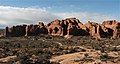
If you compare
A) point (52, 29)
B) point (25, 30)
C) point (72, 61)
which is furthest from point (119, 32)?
point (72, 61)

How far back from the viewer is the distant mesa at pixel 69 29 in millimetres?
129625

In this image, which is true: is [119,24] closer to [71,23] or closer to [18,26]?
[71,23]

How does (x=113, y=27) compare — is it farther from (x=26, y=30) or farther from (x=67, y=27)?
(x=26, y=30)

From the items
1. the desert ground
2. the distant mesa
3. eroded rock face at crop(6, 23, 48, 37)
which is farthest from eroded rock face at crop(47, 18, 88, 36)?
the desert ground

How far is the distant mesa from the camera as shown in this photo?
129625mm

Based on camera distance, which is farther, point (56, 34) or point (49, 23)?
point (49, 23)

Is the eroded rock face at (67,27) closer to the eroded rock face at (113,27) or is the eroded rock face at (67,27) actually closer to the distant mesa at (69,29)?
the distant mesa at (69,29)

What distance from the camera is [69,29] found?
431ft

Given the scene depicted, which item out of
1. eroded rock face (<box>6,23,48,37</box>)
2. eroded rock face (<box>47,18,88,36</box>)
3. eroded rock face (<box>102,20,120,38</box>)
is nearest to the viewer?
eroded rock face (<box>102,20,120,38</box>)

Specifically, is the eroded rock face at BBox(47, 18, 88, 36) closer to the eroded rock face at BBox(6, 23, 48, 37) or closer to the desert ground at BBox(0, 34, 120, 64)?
the eroded rock face at BBox(6, 23, 48, 37)

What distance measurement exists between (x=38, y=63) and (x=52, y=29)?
101110 mm

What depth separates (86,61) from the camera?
41.1 meters

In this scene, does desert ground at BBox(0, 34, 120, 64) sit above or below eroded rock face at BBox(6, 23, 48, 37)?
above

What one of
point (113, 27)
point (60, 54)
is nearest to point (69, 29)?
point (113, 27)
